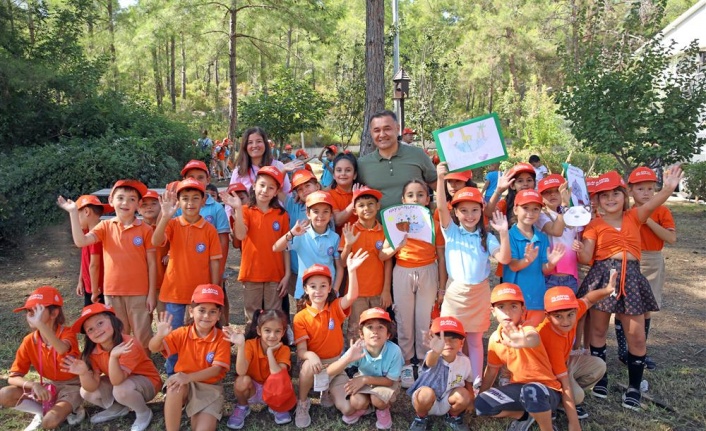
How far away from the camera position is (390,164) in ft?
13.5

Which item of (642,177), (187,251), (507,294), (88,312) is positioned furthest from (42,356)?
(642,177)

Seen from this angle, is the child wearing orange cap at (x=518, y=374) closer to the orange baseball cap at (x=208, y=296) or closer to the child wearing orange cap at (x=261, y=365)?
the child wearing orange cap at (x=261, y=365)

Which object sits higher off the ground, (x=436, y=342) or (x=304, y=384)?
(x=436, y=342)

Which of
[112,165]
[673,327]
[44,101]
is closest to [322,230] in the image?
[673,327]

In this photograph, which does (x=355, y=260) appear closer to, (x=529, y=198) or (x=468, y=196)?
(x=468, y=196)

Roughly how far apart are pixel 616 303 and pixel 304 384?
84.3 inches

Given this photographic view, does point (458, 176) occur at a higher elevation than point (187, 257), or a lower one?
higher

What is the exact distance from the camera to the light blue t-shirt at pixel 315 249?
388 centimetres

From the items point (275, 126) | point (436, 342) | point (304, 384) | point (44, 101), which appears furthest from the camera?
point (275, 126)

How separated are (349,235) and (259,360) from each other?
1037 mm

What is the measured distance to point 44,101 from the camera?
412 inches

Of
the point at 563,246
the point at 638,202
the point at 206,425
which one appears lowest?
the point at 206,425

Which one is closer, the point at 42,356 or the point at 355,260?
the point at 42,356

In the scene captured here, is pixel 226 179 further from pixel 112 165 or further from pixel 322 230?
pixel 322 230
